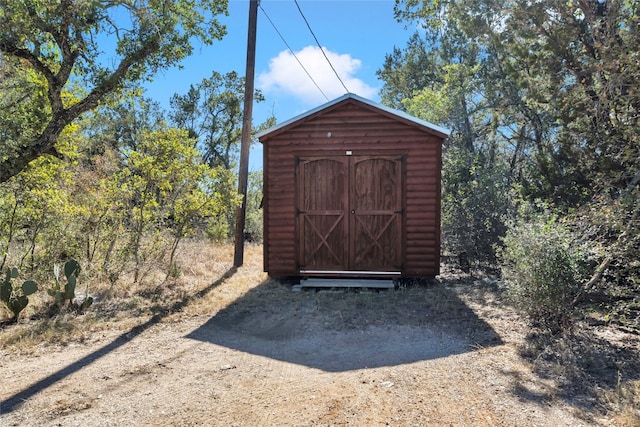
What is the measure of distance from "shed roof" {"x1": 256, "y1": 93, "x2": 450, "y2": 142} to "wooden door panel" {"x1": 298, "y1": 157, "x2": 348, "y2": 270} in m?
0.70

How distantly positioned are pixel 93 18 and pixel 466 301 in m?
6.48

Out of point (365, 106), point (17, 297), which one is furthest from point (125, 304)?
point (365, 106)

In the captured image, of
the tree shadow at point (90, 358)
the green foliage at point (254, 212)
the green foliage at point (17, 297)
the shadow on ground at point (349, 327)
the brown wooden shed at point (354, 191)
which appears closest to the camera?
the tree shadow at point (90, 358)

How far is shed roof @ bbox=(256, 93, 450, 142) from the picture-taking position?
7088 millimetres

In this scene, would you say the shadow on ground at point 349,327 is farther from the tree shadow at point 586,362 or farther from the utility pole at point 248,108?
the utility pole at point 248,108

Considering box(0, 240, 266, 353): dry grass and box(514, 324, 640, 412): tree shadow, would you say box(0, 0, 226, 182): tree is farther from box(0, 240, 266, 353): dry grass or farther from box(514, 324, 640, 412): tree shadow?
box(514, 324, 640, 412): tree shadow

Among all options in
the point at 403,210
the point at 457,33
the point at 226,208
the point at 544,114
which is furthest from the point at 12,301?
the point at 457,33

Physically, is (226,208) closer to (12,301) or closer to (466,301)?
(12,301)

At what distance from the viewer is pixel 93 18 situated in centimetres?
544

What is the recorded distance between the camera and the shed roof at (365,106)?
7.09 meters

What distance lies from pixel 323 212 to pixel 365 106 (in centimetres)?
198

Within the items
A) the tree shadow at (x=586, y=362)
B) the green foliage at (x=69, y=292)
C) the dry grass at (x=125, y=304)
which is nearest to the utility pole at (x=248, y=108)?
the dry grass at (x=125, y=304)

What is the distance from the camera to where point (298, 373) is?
3.84 meters

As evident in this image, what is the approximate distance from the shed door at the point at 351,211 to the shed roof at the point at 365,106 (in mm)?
687
